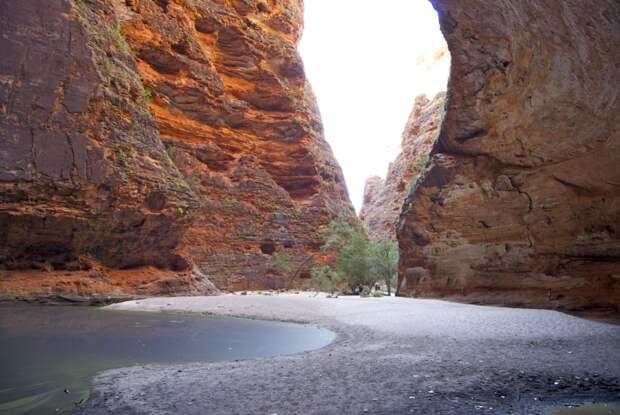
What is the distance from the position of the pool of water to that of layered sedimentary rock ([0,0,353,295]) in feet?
12.0

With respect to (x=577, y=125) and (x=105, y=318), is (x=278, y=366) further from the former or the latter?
(x=577, y=125)

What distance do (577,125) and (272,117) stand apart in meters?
20.1

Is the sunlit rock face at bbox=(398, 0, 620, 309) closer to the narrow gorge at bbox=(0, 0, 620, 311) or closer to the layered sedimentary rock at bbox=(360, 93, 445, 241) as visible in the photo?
the narrow gorge at bbox=(0, 0, 620, 311)

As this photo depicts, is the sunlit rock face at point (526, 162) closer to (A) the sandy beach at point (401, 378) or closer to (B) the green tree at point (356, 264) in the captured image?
(A) the sandy beach at point (401, 378)

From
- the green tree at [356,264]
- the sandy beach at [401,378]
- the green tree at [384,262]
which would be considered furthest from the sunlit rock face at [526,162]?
the green tree at [356,264]

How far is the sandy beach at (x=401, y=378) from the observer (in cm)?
279

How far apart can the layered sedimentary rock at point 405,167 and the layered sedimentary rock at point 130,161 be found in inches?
376

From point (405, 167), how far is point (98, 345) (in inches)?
1210

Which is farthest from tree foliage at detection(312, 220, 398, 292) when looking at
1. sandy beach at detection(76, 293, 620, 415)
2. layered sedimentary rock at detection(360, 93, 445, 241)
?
layered sedimentary rock at detection(360, 93, 445, 241)

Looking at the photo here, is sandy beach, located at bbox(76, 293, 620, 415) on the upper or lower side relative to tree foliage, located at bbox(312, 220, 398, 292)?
lower

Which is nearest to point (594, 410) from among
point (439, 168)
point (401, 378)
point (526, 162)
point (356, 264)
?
point (401, 378)

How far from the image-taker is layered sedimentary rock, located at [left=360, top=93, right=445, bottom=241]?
3206 cm

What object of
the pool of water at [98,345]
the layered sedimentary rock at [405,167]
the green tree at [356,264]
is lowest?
the pool of water at [98,345]

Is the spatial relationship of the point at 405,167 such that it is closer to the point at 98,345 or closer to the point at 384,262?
the point at 384,262
